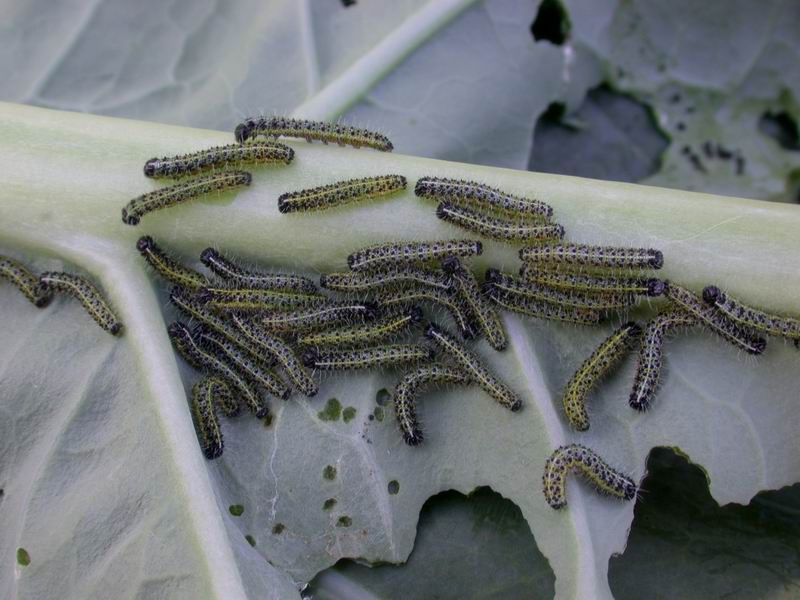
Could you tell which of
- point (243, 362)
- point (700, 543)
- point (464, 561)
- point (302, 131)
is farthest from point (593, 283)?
point (243, 362)

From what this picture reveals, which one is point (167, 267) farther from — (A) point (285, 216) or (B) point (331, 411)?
(B) point (331, 411)

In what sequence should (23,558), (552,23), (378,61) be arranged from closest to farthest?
(23,558), (378,61), (552,23)

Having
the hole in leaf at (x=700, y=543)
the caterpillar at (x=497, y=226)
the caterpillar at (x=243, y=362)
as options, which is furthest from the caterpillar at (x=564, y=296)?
the caterpillar at (x=243, y=362)

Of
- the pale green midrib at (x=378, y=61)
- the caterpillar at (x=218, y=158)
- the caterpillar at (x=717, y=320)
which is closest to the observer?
the caterpillar at (x=717, y=320)

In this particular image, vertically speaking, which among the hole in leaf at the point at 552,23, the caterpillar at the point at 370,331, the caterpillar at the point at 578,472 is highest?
the hole in leaf at the point at 552,23

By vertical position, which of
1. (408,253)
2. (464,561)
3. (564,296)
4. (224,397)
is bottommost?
(464,561)

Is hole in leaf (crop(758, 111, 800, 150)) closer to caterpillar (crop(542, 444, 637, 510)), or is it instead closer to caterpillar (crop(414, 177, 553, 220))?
caterpillar (crop(414, 177, 553, 220))

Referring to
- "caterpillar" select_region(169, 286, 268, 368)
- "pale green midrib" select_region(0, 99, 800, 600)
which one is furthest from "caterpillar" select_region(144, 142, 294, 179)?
"caterpillar" select_region(169, 286, 268, 368)

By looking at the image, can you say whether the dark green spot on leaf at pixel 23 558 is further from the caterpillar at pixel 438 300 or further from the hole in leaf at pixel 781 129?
the hole in leaf at pixel 781 129
